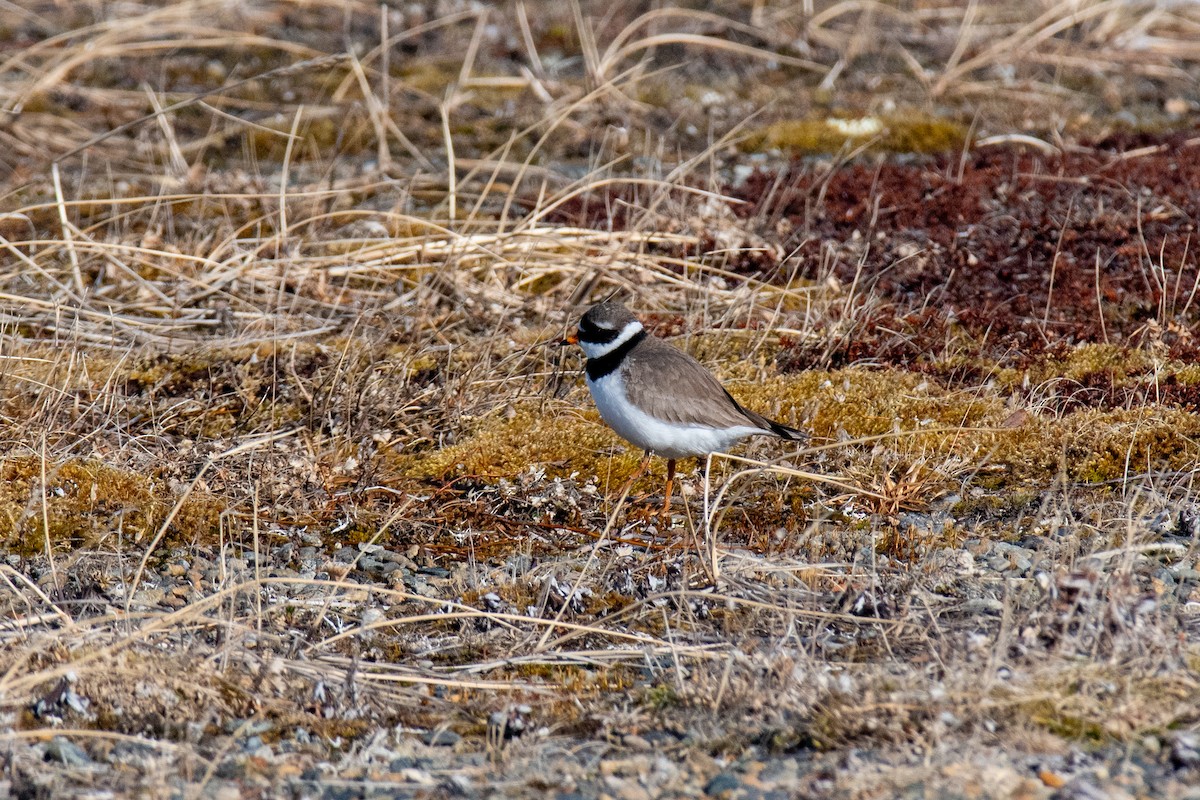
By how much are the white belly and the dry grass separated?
0.20 m

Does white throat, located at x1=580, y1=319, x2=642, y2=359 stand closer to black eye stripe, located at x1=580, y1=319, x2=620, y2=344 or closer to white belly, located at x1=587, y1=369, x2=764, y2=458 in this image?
black eye stripe, located at x1=580, y1=319, x2=620, y2=344

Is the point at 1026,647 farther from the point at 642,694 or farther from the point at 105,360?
the point at 105,360

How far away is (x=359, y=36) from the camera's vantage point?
1255cm

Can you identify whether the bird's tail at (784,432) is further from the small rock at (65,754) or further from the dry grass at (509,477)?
the small rock at (65,754)

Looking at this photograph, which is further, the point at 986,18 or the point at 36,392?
the point at 986,18

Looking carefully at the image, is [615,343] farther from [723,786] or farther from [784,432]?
[723,786]

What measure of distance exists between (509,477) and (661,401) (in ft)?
2.71

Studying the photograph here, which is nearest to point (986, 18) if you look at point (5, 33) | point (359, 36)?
point (359, 36)

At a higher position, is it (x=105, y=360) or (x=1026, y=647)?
(x=1026, y=647)

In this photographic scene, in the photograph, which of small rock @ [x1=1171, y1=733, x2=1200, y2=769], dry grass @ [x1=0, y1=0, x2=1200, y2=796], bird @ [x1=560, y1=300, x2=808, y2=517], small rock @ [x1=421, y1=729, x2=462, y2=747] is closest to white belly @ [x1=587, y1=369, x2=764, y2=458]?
bird @ [x1=560, y1=300, x2=808, y2=517]

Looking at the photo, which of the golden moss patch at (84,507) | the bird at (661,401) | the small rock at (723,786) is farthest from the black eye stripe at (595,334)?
the small rock at (723,786)

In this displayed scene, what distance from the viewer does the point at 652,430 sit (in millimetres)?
5496

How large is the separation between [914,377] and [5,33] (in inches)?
383

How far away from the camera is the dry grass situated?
3.97 m
